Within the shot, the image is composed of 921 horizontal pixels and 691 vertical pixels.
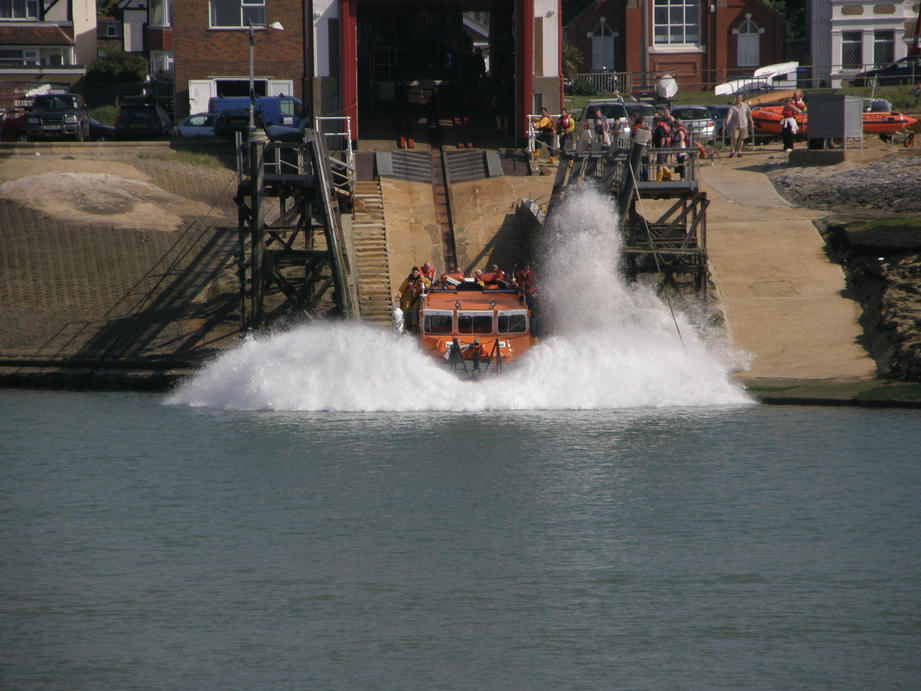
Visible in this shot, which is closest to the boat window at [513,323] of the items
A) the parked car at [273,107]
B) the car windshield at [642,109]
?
the car windshield at [642,109]

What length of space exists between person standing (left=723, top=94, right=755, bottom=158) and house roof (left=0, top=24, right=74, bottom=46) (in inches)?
1632

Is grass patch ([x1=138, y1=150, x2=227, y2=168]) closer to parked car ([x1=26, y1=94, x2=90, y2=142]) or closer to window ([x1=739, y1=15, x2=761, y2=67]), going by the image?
parked car ([x1=26, y1=94, x2=90, y2=142])

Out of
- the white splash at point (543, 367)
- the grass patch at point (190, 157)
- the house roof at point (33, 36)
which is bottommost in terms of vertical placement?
the white splash at point (543, 367)

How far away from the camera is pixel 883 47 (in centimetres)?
→ 6844

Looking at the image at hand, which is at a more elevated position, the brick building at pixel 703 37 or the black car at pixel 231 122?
the brick building at pixel 703 37

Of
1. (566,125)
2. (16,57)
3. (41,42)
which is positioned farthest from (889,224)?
(16,57)

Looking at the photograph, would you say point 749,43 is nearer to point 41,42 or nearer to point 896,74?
point 896,74

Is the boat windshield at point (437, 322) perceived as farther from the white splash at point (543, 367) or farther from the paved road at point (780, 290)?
the paved road at point (780, 290)

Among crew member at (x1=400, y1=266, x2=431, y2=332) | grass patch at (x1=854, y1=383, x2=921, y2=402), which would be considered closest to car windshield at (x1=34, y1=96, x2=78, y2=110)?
crew member at (x1=400, y1=266, x2=431, y2=332)

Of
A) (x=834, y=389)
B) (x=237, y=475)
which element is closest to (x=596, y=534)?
(x=237, y=475)

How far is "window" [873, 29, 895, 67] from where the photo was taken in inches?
2689

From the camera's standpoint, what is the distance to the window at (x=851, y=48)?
6862cm

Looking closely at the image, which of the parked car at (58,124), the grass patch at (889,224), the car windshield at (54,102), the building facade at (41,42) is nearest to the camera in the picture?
the grass patch at (889,224)

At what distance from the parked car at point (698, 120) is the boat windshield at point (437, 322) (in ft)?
72.2
